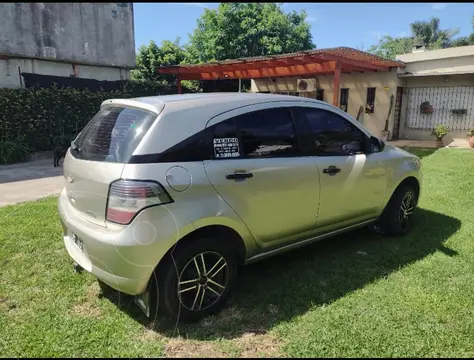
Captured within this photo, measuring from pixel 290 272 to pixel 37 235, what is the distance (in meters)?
3.14

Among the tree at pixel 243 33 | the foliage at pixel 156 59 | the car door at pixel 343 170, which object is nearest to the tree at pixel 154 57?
the foliage at pixel 156 59

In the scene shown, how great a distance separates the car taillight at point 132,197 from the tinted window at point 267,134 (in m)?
0.82

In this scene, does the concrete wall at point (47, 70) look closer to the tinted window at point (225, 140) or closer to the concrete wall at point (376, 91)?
the concrete wall at point (376, 91)

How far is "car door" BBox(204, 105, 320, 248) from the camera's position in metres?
2.92

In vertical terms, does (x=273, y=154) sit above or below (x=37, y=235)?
above

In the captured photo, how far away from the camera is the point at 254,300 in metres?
3.17

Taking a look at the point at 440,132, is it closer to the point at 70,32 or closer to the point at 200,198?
the point at 200,198

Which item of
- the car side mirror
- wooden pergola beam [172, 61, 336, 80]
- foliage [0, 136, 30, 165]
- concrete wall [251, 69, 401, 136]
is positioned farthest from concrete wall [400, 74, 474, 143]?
foliage [0, 136, 30, 165]

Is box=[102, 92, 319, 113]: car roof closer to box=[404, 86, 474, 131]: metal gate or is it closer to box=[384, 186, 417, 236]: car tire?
box=[384, 186, 417, 236]: car tire

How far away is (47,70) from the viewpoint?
41.4 feet

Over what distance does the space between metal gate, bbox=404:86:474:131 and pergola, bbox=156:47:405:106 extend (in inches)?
58.0

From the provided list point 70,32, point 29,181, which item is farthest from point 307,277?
point 70,32

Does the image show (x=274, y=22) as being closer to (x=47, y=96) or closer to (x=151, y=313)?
(x=47, y=96)

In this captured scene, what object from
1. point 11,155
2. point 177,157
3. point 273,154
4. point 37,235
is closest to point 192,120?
point 177,157
